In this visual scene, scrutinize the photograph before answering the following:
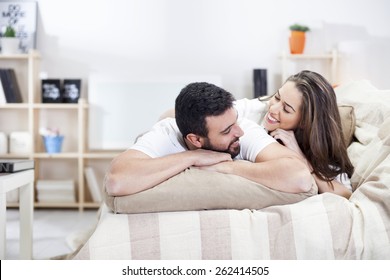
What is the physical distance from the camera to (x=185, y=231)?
3.25 feet

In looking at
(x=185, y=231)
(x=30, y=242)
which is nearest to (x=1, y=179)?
(x=30, y=242)

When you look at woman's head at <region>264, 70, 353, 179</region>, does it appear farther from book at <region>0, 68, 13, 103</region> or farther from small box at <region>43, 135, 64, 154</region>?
book at <region>0, 68, 13, 103</region>

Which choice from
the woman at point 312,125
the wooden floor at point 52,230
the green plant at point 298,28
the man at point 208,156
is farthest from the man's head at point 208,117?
the green plant at point 298,28

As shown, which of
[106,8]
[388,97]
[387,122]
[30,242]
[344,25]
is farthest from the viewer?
[344,25]

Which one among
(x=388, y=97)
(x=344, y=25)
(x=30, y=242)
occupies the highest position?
(x=344, y=25)

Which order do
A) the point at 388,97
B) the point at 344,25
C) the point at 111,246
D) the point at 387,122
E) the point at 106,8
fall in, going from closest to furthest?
1. the point at 111,246
2. the point at 387,122
3. the point at 388,97
4. the point at 106,8
5. the point at 344,25

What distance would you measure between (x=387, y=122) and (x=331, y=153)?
6.2 inches

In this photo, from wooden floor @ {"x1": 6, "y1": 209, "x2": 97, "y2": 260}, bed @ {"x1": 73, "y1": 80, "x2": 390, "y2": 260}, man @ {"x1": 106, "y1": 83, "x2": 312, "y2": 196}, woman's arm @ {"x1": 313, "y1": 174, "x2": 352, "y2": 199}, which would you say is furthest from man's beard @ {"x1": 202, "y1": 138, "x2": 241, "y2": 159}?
wooden floor @ {"x1": 6, "y1": 209, "x2": 97, "y2": 260}

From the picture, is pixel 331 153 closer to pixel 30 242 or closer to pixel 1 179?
pixel 1 179

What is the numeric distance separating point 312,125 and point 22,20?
7.56 feet

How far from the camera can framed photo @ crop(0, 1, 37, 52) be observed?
10.1 ft

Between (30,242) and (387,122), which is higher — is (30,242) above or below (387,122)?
below

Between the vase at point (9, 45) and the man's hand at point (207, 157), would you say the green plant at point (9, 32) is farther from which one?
the man's hand at point (207, 157)

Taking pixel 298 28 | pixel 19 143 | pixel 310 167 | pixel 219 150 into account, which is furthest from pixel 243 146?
pixel 19 143
